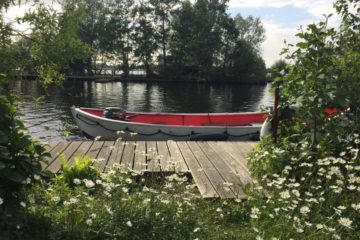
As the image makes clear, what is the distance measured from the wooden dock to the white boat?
4.69m

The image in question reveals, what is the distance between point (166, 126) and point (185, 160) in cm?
668

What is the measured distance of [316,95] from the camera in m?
4.47

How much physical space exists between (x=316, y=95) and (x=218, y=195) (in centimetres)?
170

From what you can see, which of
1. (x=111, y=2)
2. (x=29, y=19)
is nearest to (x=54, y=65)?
(x=29, y=19)

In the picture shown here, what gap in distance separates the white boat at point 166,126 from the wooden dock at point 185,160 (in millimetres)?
4688

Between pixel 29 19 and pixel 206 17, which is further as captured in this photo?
pixel 206 17

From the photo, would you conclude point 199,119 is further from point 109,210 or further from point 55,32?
point 109,210

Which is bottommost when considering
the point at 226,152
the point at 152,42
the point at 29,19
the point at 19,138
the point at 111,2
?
Result: the point at 226,152

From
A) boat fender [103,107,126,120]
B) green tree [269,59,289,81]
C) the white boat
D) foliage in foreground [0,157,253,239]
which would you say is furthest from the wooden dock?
boat fender [103,107,126,120]

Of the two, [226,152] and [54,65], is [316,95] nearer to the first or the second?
[226,152]

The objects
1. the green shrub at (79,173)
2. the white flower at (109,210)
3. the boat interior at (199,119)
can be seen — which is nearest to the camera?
the white flower at (109,210)

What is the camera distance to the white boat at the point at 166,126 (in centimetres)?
1263

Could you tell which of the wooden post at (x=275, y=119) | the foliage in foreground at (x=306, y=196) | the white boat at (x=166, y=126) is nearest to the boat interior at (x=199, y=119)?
the white boat at (x=166, y=126)

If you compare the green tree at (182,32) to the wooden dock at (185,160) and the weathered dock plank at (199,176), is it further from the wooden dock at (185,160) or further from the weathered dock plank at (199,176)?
the weathered dock plank at (199,176)
